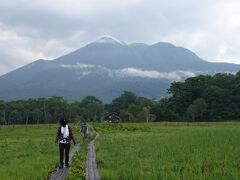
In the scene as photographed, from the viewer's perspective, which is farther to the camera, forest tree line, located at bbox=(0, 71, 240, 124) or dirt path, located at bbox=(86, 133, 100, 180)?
forest tree line, located at bbox=(0, 71, 240, 124)

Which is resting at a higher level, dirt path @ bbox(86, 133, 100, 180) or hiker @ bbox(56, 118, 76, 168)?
hiker @ bbox(56, 118, 76, 168)

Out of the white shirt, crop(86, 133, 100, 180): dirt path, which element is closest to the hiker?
the white shirt

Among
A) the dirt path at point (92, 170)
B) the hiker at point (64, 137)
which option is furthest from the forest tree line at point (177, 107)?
the hiker at point (64, 137)

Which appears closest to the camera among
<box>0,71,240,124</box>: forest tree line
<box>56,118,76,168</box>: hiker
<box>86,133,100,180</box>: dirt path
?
<box>86,133,100,180</box>: dirt path

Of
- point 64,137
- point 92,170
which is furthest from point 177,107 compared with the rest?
point 92,170

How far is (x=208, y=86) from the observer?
108000mm

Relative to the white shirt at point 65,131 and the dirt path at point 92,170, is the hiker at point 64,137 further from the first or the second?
the dirt path at point 92,170

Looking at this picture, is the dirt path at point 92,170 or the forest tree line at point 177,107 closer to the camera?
the dirt path at point 92,170

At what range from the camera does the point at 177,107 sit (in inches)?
4358

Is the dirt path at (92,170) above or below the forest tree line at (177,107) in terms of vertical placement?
below

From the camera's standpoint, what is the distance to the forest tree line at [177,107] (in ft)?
332

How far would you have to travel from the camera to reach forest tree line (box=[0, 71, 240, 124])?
332ft

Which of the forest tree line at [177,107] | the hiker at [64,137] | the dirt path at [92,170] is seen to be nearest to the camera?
the dirt path at [92,170]

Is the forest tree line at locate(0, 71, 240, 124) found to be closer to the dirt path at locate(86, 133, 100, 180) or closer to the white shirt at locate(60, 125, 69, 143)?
the dirt path at locate(86, 133, 100, 180)
